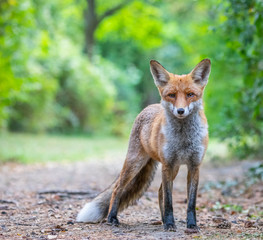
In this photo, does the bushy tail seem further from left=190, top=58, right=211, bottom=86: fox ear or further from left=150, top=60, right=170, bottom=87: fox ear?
left=190, top=58, right=211, bottom=86: fox ear

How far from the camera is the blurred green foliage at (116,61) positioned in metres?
8.32

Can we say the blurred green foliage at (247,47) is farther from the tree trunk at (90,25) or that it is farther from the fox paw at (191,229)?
the tree trunk at (90,25)

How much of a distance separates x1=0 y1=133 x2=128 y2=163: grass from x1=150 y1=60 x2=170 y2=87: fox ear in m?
8.32

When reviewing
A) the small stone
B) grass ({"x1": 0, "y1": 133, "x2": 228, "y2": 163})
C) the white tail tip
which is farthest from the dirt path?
grass ({"x1": 0, "y1": 133, "x2": 228, "y2": 163})

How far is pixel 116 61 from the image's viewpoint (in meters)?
32.7

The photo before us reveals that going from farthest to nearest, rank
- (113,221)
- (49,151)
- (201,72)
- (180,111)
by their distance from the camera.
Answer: (49,151)
(113,221)
(201,72)
(180,111)

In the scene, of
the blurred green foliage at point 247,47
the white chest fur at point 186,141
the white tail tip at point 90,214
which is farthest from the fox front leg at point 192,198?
the blurred green foliage at point 247,47

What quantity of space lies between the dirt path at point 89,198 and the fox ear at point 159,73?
173cm

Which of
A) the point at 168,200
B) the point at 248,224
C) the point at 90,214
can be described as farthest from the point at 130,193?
the point at 248,224

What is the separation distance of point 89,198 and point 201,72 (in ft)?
10.7

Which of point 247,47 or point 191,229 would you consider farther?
point 247,47

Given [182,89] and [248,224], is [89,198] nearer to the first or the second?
[248,224]

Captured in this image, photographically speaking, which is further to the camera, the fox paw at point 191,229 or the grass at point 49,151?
the grass at point 49,151

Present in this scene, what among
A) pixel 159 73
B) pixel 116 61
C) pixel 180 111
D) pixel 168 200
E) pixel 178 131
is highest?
pixel 116 61
